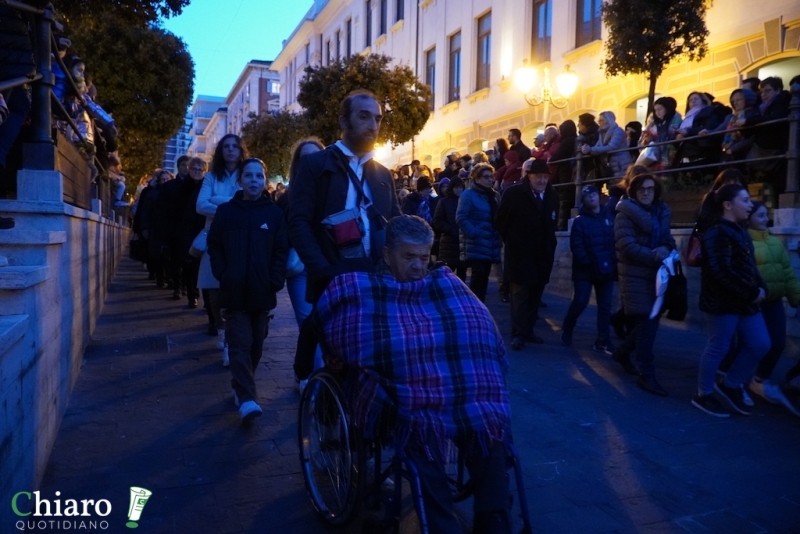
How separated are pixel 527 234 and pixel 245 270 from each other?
11.4 feet

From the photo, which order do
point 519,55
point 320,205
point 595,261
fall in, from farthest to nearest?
point 519,55
point 595,261
point 320,205

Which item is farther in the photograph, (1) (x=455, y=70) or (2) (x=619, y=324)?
(1) (x=455, y=70)

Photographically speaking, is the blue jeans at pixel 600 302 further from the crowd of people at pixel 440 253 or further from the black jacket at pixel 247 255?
the black jacket at pixel 247 255

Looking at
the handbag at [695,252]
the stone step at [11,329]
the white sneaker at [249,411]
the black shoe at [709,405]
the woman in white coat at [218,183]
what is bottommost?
the black shoe at [709,405]

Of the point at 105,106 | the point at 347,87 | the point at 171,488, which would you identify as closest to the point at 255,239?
the point at 171,488

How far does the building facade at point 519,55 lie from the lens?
1150 centimetres

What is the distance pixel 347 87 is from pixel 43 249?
15.1 metres

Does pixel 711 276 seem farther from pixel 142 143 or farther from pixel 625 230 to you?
pixel 142 143

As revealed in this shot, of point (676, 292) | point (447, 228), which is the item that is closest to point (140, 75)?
point (447, 228)

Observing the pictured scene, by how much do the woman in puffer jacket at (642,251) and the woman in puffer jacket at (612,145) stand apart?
393 cm

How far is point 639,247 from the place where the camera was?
20.1ft

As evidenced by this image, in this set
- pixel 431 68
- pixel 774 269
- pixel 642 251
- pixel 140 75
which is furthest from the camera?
pixel 431 68

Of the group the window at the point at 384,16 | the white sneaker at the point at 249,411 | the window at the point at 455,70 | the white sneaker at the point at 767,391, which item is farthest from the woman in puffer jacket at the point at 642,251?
the window at the point at 384,16

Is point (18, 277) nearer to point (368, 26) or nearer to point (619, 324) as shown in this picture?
point (619, 324)
